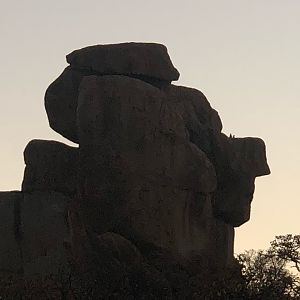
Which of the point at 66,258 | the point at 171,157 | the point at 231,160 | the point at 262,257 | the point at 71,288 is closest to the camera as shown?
the point at 71,288

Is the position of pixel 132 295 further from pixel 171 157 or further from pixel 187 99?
pixel 187 99

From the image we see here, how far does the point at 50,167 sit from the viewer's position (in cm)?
3803

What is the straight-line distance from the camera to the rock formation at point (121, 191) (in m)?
35.3

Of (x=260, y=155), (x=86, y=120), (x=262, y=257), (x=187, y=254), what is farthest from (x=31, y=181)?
(x=262, y=257)

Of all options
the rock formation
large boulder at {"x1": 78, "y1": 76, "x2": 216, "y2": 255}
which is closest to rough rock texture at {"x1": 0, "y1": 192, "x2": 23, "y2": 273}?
the rock formation

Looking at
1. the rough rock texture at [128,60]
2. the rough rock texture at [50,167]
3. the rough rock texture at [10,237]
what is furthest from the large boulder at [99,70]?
the rough rock texture at [10,237]

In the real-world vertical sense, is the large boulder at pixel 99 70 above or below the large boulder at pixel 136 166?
above

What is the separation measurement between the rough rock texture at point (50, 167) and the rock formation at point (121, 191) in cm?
4

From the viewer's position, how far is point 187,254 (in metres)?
36.7

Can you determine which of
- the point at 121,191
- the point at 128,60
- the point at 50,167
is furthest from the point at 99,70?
the point at 121,191

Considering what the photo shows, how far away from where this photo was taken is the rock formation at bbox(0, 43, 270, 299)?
116 ft

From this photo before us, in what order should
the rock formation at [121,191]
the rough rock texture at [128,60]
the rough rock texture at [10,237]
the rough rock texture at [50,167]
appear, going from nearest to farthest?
the rock formation at [121,191]
the rough rock texture at [10,237]
the rough rock texture at [50,167]
the rough rock texture at [128,60]

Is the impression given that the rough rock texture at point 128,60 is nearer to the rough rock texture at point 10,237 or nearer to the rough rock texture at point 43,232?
the rough rock texture at point 43,232

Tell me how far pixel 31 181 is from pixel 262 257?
1592 centimetres
